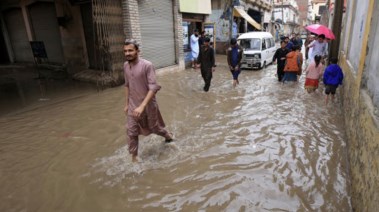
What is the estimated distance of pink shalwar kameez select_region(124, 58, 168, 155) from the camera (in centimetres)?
363

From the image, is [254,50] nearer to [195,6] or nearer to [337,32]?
[337,32]

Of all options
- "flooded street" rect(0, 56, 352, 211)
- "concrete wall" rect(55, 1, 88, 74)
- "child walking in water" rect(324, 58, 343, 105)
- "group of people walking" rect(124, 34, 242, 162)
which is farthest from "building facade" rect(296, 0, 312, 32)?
"group of people walking" rect(124, 34, 242, 162)

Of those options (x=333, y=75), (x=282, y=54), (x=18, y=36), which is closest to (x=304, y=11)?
(x=282, y=54)

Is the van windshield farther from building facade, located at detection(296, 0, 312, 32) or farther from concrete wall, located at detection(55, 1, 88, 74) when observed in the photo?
building facade, located at detection(296, 0, 312, 32)

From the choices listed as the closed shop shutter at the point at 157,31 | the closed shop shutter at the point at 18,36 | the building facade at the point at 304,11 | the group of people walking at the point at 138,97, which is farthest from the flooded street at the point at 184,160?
the building facade at the point at 304,11

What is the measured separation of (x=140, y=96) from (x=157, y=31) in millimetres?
7616

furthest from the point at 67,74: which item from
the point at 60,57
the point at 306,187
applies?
the point at 306,187

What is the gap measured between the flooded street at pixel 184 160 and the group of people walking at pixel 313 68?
64 cm

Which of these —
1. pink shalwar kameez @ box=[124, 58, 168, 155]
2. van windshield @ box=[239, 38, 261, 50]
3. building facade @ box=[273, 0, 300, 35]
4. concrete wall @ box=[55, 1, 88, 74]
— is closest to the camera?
pink shalwar kameez @ box=[124, 58, 168, 155]

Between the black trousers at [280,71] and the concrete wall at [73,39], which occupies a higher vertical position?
the concrete wall at [73,39]

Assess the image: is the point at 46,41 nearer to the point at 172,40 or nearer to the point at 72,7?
the point at 72,7

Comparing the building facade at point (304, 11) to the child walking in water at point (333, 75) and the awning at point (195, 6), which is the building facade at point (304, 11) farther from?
the child walking in water at point (333, 75)

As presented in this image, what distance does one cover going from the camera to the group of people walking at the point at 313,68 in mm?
6336

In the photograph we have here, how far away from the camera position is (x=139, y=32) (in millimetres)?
9406
